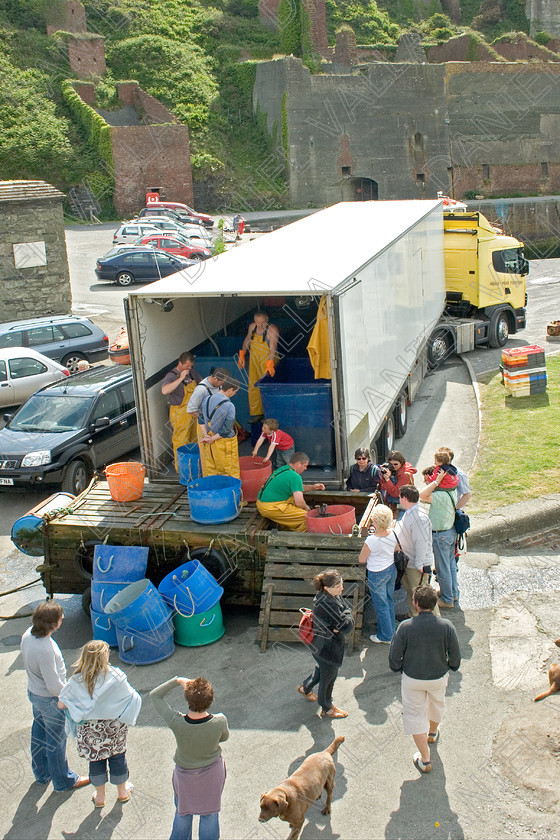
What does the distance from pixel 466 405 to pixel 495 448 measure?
339 centimetres

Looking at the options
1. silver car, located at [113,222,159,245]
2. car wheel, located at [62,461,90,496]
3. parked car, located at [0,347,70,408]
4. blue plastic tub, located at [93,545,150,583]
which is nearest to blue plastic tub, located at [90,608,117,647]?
blue plastic tub, located at [93,545,150,583]

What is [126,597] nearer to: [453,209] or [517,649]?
[517,649]

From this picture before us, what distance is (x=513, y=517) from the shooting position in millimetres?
10203

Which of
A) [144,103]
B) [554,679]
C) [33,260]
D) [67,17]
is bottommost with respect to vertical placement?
[554,679]

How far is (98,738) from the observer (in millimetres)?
5895

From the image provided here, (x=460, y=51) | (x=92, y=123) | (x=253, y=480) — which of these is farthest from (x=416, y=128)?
(x=253, y=480)

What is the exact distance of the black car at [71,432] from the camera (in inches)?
480

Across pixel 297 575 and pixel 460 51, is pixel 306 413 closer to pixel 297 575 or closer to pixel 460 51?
pixel 297 575

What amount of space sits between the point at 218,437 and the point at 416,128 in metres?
43.3

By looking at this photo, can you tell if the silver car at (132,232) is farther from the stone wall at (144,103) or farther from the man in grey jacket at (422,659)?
the man in grey jacket at (422,659)

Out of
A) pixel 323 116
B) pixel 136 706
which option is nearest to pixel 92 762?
pixel 136 706

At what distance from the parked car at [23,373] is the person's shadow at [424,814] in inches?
472

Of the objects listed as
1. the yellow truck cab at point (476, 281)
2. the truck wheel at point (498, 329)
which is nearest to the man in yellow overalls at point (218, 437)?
the yellow truck cab at point (476, 281)

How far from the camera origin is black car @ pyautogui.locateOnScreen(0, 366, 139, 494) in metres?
12.2
